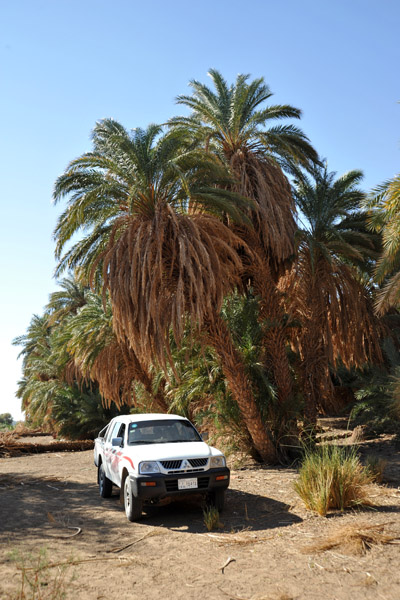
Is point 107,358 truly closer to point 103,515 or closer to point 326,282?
point 326,282

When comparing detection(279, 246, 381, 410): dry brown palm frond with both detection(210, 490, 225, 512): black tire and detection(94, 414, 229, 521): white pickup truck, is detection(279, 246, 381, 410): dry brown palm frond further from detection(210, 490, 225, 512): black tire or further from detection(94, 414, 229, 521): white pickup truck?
detection(210, 490, 225, 512): black tire

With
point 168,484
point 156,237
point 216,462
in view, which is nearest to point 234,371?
point 156,237

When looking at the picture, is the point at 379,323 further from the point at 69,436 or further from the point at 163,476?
the point at 69,436

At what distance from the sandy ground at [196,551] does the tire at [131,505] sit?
153mm

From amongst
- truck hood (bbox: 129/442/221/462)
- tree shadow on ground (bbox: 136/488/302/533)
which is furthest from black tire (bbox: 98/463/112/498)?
truck hood (bbox: 129/442/221/462)

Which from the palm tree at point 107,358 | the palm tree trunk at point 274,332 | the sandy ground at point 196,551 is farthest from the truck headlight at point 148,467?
the palm tree at point 107,358

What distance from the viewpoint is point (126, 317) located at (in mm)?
12812

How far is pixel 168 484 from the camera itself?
7926 mm

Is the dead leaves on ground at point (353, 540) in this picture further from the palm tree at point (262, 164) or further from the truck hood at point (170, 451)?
the palm tree at point (262, 164)

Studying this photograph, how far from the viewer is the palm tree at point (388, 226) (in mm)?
14562

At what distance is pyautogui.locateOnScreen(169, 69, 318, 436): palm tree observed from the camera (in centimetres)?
1519

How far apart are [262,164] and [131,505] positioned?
438 inches

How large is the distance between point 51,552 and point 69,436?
90.0 feet

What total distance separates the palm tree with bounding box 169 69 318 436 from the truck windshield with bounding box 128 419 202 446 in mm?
5915
